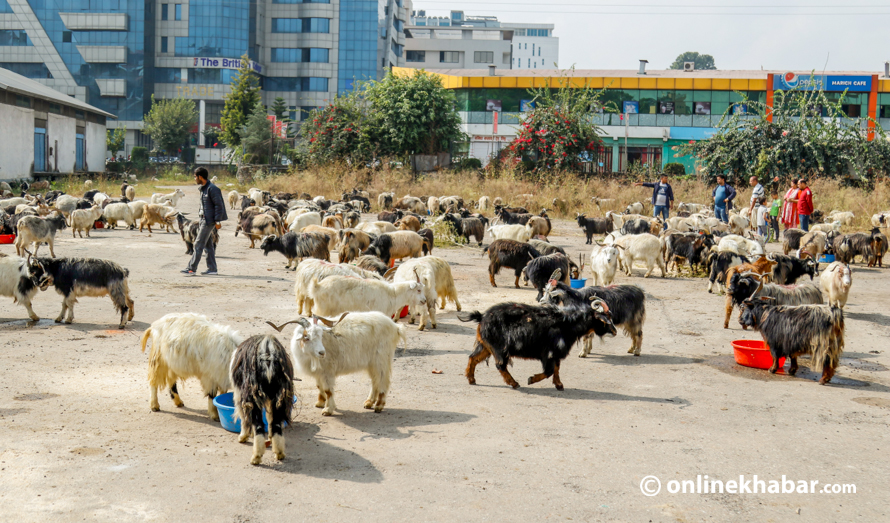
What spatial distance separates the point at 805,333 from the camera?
7.34 meters

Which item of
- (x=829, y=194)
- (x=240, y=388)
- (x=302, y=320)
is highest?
(x=829, y=194)

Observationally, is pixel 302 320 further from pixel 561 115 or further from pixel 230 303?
pixel 561 115

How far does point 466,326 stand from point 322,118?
2732cm

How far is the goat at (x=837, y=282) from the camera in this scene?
10.1 metres

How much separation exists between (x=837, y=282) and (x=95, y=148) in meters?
41.9

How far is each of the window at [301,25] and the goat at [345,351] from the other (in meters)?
71.0

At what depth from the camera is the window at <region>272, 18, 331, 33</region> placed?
73125 mm

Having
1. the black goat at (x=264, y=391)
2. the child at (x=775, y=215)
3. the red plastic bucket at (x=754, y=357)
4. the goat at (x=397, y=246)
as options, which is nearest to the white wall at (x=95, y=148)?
the goat at (x=397, y=246)

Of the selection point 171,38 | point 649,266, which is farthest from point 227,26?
point 649,266

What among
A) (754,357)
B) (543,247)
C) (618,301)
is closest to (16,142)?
(543,247)

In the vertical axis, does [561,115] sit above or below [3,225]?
above

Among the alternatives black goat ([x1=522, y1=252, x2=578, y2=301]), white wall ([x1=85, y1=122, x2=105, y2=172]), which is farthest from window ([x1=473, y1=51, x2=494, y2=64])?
black goat ([x1=522, y1=252, x2=578, y2=301])

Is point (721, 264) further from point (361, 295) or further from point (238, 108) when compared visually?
point (238, 108)

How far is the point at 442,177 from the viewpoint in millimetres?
32344
